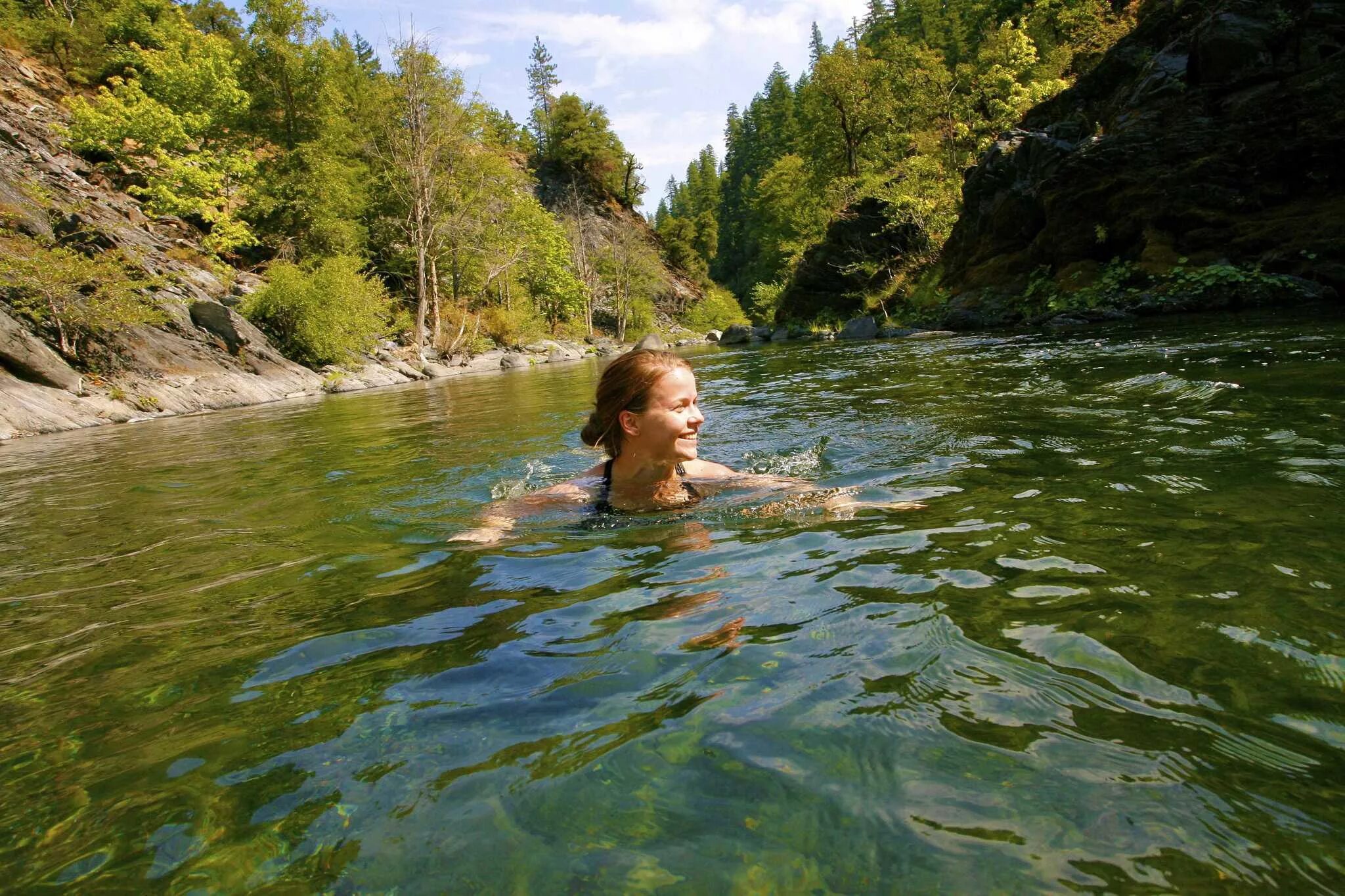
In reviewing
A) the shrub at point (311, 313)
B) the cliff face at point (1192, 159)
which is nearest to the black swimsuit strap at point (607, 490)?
the cliff face at point (1192, 159)

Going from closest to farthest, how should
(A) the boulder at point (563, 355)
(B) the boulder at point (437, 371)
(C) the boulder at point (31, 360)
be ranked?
1. (C) the boulder at point (31, 360)
2. (B) the boulder at point (437, 371)
3. (A) the boulder at point (563, 355)

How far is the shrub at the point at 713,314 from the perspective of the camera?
63906mm

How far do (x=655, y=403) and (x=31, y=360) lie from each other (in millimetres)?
14786

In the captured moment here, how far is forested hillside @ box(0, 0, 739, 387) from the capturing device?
21.2 metres

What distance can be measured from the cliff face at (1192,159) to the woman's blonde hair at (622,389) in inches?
496

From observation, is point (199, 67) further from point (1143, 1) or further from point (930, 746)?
point (930, 746)

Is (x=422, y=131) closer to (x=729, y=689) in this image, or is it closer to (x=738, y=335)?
(x=738, y=335)

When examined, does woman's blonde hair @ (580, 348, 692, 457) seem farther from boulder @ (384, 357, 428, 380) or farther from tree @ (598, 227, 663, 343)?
tree @ (598, 227, 663, 343)

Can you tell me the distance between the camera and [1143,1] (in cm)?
2025

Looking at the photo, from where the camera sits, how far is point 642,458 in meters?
4.11

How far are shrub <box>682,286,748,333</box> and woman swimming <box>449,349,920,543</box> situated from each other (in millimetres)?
59041

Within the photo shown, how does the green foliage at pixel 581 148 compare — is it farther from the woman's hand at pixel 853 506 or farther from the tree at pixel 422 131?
the woman's hand at pixel 853 506

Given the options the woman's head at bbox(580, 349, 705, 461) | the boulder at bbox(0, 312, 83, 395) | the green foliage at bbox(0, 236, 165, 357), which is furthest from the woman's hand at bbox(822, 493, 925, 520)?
the green foliage at bbox(0, 236, 165, 357)

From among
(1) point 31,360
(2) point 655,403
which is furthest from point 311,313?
(2) point 655,403
